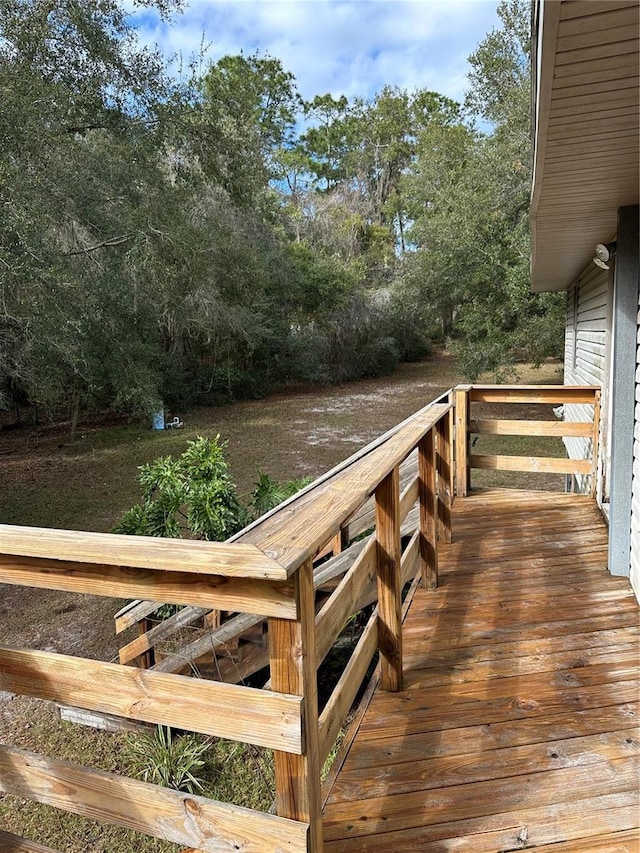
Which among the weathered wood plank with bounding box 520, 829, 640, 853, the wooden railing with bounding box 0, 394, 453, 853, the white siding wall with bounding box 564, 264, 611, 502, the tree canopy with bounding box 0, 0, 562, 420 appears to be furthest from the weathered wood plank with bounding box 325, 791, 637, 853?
the tree canopy with bounding box 0, 0, 562, 420

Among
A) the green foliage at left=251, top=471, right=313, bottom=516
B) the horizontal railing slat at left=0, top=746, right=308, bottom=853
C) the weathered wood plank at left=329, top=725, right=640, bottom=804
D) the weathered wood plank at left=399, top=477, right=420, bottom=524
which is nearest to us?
the horizontal railing slat at left=0, top=746, right=308, bottom=853

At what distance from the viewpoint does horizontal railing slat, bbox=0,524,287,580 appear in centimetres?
103

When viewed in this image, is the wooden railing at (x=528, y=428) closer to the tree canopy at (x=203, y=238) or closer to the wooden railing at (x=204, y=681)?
the wooden railing at (x=204, y=681)

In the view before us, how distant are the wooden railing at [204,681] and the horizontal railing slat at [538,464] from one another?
11.5 feet

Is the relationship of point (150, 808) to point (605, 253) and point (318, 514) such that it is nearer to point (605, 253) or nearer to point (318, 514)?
point (318, 514)

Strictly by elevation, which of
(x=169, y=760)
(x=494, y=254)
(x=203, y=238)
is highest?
(x=203, y=238)

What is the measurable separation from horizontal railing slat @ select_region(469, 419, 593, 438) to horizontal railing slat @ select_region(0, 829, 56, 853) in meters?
3.92

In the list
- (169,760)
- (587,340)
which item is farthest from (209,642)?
(587,340)

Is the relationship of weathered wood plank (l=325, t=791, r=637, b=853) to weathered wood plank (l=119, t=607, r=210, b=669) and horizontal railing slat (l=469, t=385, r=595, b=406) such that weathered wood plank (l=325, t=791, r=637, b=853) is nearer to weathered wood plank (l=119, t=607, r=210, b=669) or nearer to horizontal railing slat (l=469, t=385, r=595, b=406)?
weathered wood plank (l=119, t=607, r=210, b=669)

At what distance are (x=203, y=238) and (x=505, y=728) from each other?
931 centimetres

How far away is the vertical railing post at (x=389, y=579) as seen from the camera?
201 centimetres

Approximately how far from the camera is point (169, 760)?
9.21ft

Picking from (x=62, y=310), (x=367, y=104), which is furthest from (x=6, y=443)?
(x=367, y=104)

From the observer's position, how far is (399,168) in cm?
2848
